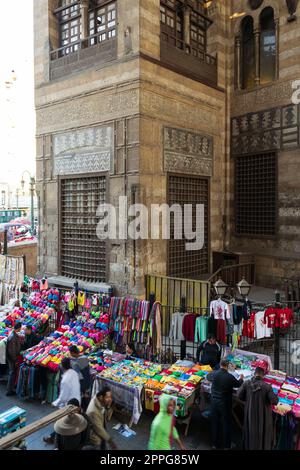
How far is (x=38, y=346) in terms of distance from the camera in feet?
27.0

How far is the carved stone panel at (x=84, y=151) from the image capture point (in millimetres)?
11141

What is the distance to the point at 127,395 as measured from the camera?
6.66 meters

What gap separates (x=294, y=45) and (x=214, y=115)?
10.3 ft

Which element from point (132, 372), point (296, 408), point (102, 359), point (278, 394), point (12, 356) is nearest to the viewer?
point (296, 408)

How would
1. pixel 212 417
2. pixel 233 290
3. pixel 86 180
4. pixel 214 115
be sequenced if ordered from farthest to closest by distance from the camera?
pixel 214 115 → pixel 86 180 → pixel 233 290 → pixel 212 417

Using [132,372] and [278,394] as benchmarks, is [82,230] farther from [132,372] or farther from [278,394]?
[278,394]

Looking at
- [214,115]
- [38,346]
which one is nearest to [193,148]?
[214,115]

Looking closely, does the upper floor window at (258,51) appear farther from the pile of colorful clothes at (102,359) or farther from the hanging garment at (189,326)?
the pile of colorful clothes at (102,359)

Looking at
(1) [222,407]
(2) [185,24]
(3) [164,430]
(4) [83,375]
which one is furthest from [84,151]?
A: (3) [164,430]

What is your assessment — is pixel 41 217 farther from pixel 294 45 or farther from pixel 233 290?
pixel 294 45

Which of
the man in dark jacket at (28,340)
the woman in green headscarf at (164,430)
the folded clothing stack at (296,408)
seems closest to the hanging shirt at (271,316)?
the folded clothing stack at (296,408)

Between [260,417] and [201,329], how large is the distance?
105 inches

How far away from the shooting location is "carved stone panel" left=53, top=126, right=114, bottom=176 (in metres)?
11.1

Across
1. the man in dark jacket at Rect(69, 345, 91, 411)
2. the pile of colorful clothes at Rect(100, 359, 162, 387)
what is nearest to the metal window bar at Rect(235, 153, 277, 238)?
the pile of colorful clothes at Rect(100, 359, 162, 387)
